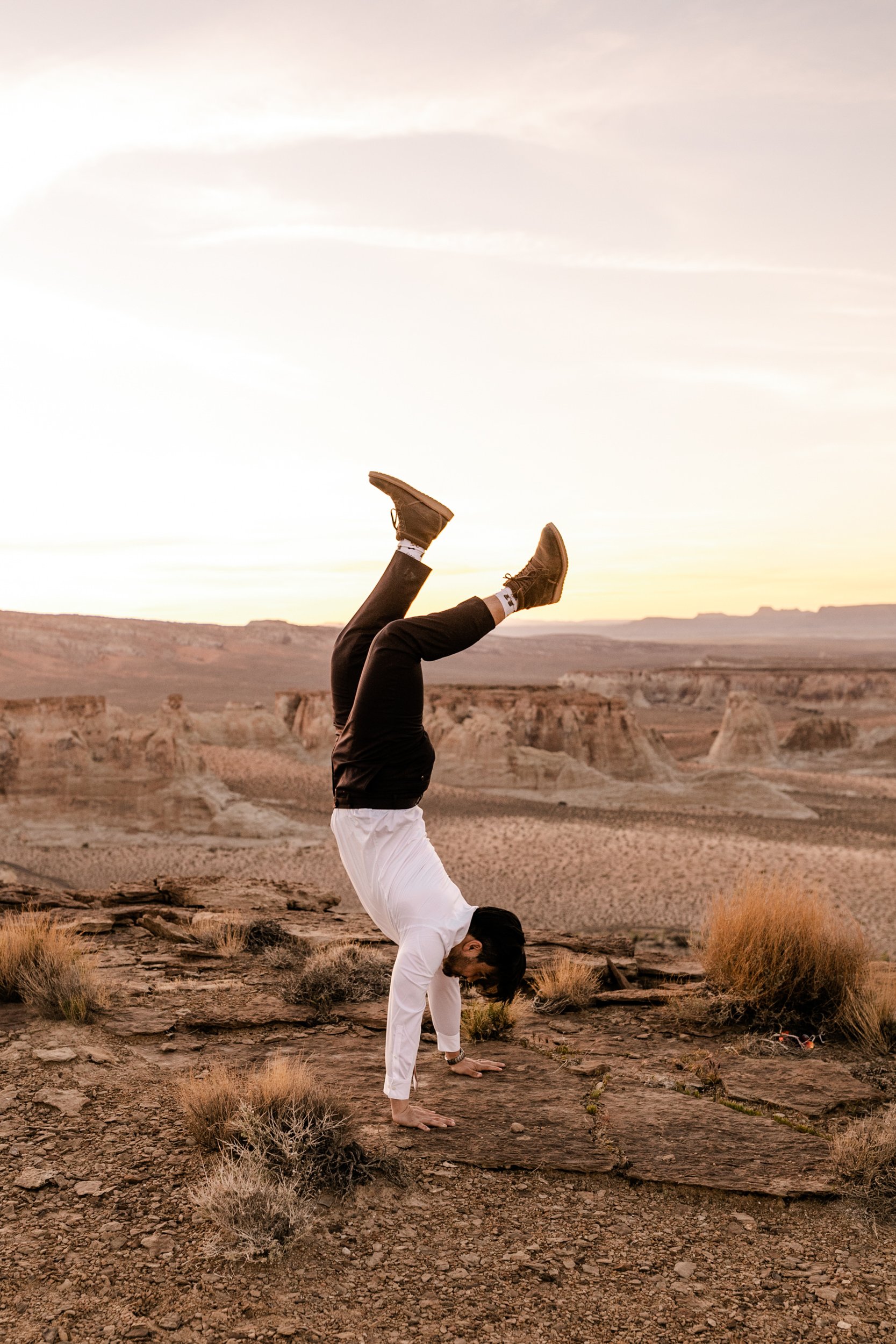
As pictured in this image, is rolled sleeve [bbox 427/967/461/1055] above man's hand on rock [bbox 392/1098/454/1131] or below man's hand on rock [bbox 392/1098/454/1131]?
above

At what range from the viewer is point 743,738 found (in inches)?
2056

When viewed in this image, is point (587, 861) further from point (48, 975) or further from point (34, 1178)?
point (34, 1178)

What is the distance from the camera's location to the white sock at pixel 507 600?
368 cm

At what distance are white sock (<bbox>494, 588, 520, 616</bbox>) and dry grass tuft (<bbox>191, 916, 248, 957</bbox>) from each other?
4604 millimetres

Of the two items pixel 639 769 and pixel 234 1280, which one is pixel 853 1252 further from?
pixel 639 769

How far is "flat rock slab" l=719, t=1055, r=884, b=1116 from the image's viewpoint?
185 inches

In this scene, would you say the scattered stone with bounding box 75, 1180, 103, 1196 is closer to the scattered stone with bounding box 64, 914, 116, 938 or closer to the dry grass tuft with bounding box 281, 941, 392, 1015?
the dry grass tuft with bounding box 281, 941, 392, 1015

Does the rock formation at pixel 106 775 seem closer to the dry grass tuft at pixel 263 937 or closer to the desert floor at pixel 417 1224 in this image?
the dry grass tuft at pixel 263 937

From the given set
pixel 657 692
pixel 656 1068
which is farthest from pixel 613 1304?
pixel 657 692

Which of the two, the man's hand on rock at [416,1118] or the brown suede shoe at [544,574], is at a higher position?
the brown suede shoe at [544,574]

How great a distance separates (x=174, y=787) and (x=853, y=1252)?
24154 millimetres

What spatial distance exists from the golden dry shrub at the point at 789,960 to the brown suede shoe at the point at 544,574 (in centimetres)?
346

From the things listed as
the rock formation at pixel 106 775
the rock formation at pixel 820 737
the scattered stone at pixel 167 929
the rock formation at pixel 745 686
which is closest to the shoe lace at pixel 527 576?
the scattered stone at pixel 167 929

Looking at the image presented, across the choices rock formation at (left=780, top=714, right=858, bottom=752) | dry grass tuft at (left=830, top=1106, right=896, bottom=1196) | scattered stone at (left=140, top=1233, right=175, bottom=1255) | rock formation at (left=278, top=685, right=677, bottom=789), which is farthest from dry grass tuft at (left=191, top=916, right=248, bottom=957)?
rock formation at (left=780, top=714, right=858, bottom=752)
